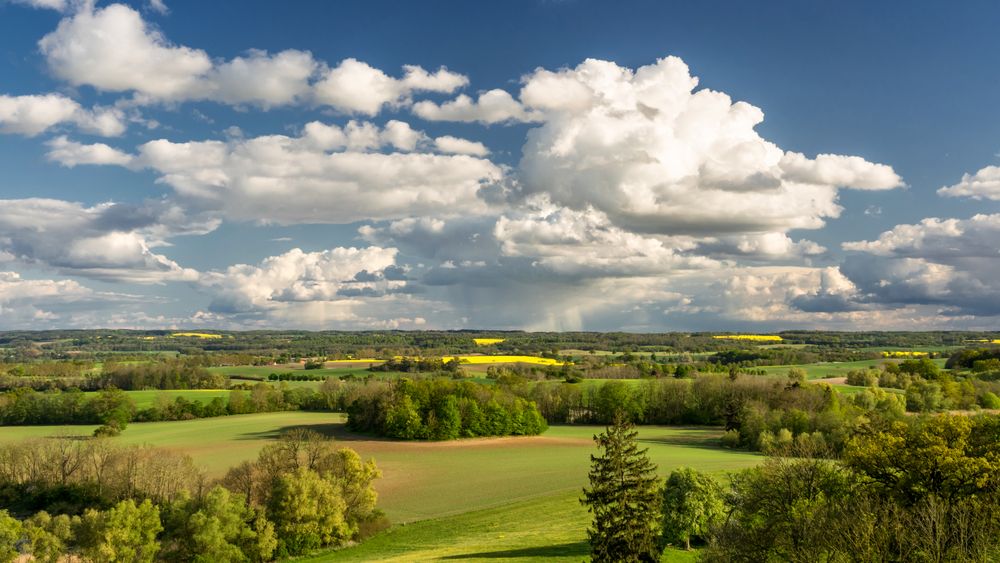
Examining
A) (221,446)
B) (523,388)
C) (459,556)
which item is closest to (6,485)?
(221,446)

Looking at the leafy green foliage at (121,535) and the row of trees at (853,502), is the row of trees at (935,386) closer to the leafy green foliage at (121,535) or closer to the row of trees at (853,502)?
the row of trees at (853,502)

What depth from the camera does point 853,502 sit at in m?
34.6

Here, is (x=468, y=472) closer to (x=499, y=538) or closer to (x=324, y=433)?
(x=499, y=538)

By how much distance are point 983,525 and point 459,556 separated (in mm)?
28876

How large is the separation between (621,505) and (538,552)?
9.49 m

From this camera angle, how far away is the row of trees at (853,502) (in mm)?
28797

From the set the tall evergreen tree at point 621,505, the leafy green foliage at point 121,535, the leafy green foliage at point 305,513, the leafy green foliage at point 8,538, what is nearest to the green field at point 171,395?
the leafy green foliage at point 8,538

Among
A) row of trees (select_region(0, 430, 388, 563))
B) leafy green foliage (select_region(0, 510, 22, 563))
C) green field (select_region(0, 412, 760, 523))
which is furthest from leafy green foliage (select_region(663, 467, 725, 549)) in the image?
leafy green foliage (select_region(0, 510, 22, 563))

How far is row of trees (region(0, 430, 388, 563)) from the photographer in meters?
54.2

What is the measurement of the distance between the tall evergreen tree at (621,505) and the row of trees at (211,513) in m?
29.4

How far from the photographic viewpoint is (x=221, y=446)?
335 feet

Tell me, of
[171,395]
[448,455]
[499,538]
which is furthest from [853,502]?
[171,395]

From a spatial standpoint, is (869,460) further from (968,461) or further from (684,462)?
(684,462)

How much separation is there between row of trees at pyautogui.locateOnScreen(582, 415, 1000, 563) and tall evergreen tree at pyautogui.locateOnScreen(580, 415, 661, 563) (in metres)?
0.06
